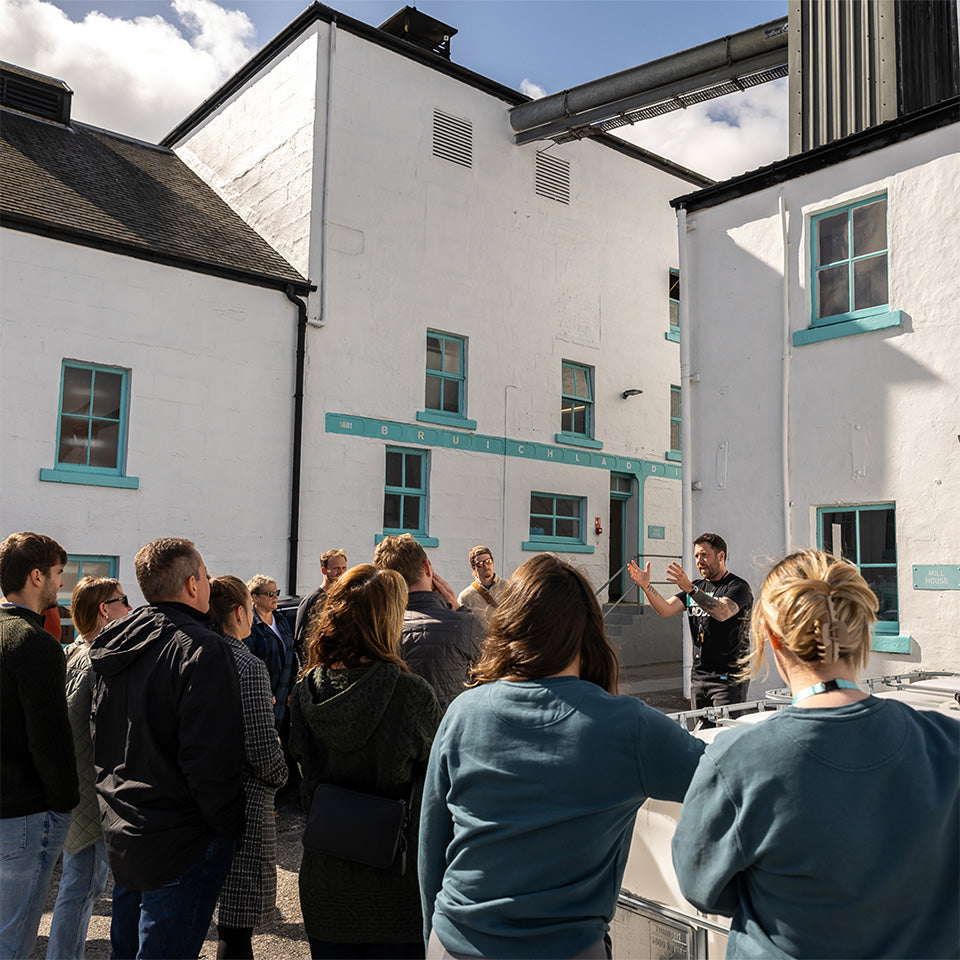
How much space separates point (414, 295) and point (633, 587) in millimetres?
7439

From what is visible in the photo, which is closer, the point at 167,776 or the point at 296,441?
the point at 167,776

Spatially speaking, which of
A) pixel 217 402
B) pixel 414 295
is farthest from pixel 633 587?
pixel 217 402

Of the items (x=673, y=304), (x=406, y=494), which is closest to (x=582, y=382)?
(x=673, y=304)

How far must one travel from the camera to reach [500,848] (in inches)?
79.3

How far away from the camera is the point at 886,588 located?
344 inches

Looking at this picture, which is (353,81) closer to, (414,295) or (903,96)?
(414,295)

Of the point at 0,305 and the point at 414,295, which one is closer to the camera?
the point at 0,305

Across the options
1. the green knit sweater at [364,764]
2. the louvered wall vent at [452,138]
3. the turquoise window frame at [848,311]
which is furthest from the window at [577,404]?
the green knit sweater at [364,764]

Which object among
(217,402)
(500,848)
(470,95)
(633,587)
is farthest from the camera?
(633,587)

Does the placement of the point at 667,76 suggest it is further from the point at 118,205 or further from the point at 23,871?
the point at 23,871

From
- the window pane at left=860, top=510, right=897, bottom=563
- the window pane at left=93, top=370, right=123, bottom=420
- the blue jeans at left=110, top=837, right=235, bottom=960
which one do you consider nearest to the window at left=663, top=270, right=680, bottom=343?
the window pane at left=860, top=510, right=897, bottom=563

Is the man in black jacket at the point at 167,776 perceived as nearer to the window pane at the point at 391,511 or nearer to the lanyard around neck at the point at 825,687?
the lanyard around neck at the point at 825,687

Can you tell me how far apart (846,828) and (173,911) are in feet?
7.86

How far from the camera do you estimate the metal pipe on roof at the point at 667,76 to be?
12508 mm
